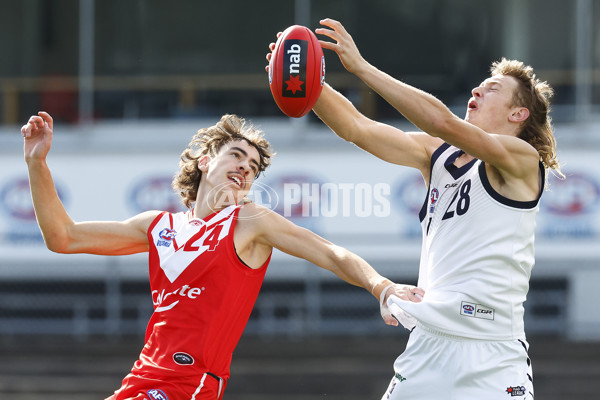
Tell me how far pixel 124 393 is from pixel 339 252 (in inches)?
48.1

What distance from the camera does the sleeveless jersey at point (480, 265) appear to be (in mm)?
3965

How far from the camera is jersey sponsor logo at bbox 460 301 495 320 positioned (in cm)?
395

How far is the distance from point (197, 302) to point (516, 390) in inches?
60.0

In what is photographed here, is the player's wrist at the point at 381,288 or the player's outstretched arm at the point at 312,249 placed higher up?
the player's outstretched arm at the point at 312,249

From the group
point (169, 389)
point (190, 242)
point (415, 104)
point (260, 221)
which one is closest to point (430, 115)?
point (415, 104)

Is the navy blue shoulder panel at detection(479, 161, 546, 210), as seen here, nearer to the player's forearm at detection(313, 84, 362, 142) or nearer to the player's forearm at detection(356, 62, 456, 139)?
the player's forearm at detection(356, 62, 456, 139)

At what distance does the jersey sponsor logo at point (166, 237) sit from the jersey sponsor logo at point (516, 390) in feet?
5.83

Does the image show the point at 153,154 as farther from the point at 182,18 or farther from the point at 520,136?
the point at 520,136

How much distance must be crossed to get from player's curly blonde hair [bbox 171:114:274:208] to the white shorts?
1330 millimetres

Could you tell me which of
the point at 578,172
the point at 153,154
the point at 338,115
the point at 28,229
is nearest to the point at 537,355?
the point at 578,172

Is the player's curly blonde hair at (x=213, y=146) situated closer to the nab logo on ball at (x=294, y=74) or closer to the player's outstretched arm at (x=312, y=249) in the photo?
the player's outstretched arm at (x=312, y=249)

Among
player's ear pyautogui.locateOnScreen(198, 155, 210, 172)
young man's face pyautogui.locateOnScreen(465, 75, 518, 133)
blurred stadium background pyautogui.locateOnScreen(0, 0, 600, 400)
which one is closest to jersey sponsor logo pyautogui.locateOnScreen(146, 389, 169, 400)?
player's ear pyautogui.locateOnScreen(198, 155, 210, 172)

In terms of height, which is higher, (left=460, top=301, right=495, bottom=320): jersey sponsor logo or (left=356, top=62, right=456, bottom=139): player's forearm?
(left=356, top=62, right=456, bottom=139): player's forearm

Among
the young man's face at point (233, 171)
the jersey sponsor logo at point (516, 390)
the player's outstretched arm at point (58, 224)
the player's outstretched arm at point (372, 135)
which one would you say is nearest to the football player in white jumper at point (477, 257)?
the jersey sponsor logo at point (516, 390)
